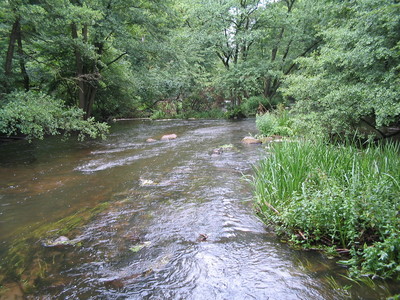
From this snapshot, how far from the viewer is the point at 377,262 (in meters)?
2.47

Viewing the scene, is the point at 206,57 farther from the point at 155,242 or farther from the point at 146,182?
the point at 155,242

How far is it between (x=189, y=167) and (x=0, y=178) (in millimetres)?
4812

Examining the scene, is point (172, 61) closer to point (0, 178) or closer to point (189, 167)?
point (189, 167)

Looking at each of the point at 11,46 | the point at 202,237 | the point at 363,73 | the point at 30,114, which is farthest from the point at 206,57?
the point at 202,237

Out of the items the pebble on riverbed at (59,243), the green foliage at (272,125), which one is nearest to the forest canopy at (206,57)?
the green foliage at (272,125)

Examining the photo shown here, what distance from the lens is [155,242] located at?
3.49 m

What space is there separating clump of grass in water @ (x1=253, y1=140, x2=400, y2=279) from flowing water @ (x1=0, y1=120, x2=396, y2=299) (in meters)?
0.23

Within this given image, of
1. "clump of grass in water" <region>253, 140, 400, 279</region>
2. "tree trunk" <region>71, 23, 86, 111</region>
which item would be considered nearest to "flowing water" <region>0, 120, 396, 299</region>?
"clump of grass in water" <region>253, 140, 400, 279</region>

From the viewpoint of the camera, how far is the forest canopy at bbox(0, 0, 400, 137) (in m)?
6.00

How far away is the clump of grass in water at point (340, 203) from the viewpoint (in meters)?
2.57

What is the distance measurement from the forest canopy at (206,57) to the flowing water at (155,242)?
2720mm

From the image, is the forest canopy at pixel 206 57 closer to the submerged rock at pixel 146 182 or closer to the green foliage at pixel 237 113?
the green foliage at pixel 237 113

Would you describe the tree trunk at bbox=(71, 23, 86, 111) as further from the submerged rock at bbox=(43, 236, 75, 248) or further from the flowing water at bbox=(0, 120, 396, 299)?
the submerged rock at bbox=(43, 236, 75, 248)

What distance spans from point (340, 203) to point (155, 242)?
2.34 metres
